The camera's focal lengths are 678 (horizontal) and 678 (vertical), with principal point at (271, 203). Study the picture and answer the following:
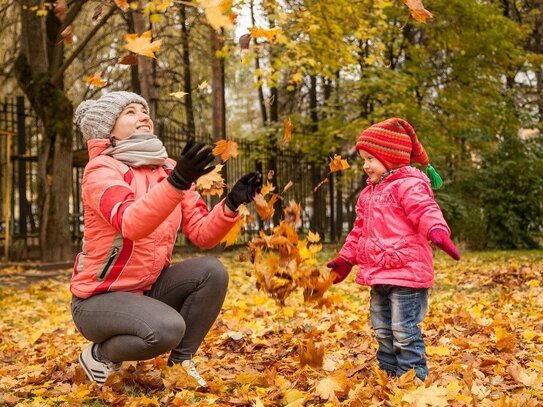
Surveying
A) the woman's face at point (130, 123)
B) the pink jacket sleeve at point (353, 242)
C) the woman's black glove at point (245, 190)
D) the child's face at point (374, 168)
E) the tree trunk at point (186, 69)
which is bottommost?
the pink jacket sleeve at point (353, 242)

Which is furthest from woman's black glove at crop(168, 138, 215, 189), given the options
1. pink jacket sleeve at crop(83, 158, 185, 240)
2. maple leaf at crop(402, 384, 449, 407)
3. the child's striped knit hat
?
maple leaf at crop(402, 384, 449, 407)

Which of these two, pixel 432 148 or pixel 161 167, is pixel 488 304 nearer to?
pixel 161 167

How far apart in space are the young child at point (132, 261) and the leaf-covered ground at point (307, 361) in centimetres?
21

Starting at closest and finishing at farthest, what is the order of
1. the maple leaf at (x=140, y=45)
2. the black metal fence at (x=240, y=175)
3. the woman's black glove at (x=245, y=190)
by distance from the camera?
the maple leaf at (x=140, y=45), the woman's black glove at (x=245, y=190), the black metal fence at (x=240, y=175)

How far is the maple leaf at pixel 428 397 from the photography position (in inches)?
107

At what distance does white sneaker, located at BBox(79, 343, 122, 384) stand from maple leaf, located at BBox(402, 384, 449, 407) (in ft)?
4.75

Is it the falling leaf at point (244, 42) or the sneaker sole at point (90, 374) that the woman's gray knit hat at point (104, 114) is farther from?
the sneaker sole at point (90, 374)

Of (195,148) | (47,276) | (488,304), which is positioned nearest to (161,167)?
(195,148)

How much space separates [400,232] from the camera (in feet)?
10.7

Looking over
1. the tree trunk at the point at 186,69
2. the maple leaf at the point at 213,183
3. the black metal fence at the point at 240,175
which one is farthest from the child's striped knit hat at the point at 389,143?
the tree trunk at the point at 186,69

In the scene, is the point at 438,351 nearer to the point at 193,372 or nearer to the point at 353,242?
the point at 353,242

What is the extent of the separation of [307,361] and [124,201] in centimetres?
140

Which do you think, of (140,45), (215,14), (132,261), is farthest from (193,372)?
(215,14)

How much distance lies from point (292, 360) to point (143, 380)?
979 millimetres
